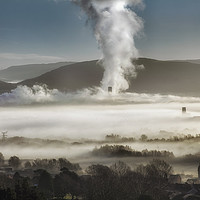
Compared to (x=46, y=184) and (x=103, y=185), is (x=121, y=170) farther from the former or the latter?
(x=46, y=184)

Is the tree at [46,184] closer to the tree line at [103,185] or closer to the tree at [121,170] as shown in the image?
the tree line at [103,185]

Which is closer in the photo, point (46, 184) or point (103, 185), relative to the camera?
point (103, 185)

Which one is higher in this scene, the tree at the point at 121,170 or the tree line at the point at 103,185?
the tree at the point at 121,170

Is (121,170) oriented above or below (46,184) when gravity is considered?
above

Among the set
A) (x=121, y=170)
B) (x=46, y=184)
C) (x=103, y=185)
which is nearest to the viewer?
(x=103, y=185)

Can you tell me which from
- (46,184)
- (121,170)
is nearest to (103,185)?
(46,184)

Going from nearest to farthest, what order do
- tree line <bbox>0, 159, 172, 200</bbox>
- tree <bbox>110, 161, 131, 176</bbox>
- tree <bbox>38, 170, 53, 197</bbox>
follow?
tree line <bbox>0, 159, 172, 200</bbox> → tree <bbox>38, 170, 53, 197</bbox> → tree <bbox>110, 161, 131, 176</bbox>

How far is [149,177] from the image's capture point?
15612 centimetres

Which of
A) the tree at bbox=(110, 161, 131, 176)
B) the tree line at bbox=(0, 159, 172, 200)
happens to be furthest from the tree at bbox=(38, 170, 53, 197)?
the tree at bbox=(110, 161, 131, 176)

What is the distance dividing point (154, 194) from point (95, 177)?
28232 mm

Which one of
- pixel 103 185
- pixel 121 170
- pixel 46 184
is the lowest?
pixel 103 185

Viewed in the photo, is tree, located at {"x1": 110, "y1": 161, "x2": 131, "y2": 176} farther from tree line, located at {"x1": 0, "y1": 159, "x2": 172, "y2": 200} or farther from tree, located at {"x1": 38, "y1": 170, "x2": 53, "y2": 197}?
tree, located at {"x1": 38, "y1": 170, "x2": 53, "y2": 197}

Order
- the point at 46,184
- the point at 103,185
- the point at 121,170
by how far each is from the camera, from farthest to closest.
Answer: the point at 121,170
the point at 46,184
the point at 103,185

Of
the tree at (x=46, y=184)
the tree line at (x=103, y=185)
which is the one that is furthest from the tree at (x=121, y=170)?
the tree at (x=46, y=184)
